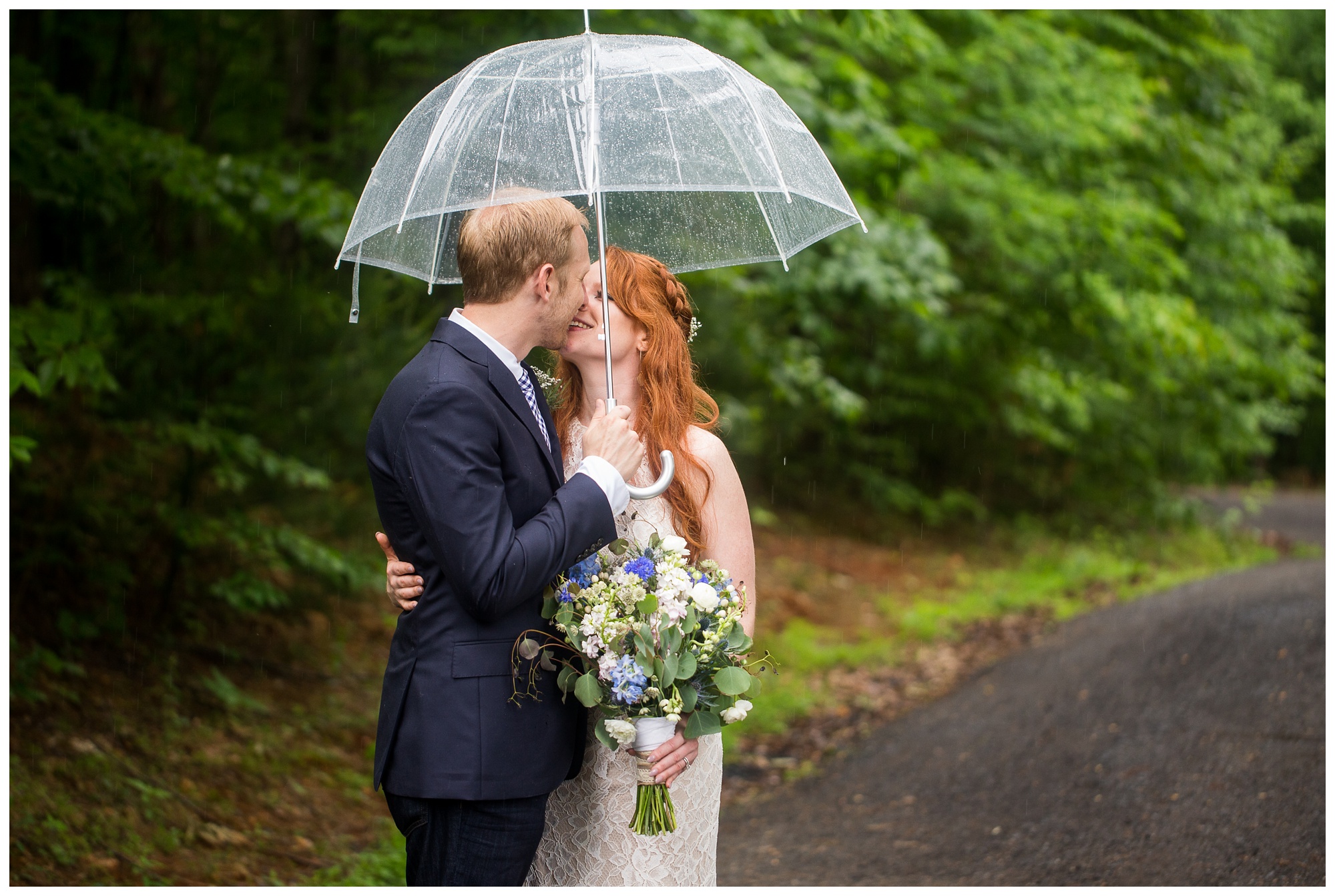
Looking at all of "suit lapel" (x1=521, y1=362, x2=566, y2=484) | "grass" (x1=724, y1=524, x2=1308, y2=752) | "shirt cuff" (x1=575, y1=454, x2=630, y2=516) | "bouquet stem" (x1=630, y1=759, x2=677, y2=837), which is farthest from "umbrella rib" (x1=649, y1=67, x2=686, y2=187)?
"grass" (x1=724, y1=524, x2=1308, y2=752)

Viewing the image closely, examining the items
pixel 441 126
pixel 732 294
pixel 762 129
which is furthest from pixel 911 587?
pixel 441 126

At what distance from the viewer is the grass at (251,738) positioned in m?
Answer: 4.20

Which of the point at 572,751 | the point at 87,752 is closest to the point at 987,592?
the point at 87,752

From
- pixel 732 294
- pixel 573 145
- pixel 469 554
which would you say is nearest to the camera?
pixel 469 554

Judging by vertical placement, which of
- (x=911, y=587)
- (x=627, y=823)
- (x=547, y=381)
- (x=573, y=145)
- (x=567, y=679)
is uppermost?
(x=573, y=145)

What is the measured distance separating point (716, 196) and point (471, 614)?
1500 millimetres

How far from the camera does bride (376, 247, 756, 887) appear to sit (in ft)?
8.20

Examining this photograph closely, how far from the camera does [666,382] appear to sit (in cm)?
267

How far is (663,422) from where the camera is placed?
2.62m

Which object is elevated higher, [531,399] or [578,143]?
[578,143]

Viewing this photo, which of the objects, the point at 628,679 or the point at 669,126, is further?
the point at 669,126

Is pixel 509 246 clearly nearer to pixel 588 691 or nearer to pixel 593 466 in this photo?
pixel 593 466

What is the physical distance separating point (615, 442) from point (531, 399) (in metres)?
0.23

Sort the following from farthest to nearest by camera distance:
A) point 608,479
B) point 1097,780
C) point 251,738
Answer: point 251,738, point 1097,780, point 608,479
